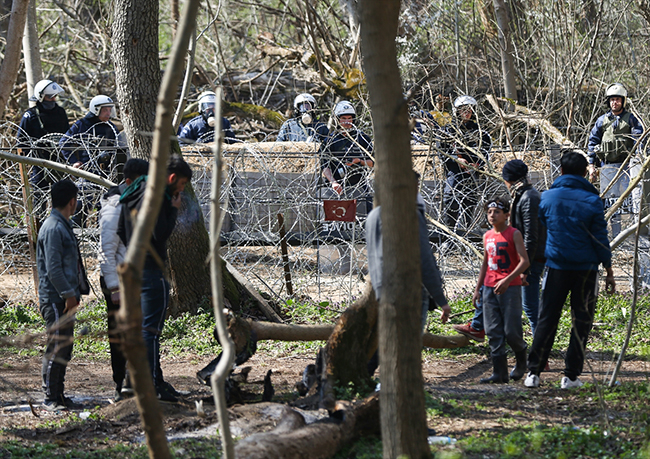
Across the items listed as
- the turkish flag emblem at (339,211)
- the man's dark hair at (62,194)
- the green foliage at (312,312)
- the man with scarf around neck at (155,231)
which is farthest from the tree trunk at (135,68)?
the man with scarf around neck at (155,231)

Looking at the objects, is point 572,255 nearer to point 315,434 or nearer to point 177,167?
point 315,434

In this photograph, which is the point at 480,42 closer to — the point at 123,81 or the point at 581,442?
the point at 123,81

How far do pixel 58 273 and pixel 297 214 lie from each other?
370cm

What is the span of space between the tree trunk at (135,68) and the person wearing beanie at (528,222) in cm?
391

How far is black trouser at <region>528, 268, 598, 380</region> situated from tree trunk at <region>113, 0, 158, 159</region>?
4470 millimetres

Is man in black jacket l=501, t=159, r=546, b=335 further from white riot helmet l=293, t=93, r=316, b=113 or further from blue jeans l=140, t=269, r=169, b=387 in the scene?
white riot helmet l=293, t=93, r=316, b=113

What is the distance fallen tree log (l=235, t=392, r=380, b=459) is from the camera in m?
3.65

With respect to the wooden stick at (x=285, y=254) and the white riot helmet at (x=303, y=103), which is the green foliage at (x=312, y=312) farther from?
the white riot helmet at (x=303, y=103)

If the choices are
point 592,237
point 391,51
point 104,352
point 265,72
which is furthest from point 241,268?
point 265,72

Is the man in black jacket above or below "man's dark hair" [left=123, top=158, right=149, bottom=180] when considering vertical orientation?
below

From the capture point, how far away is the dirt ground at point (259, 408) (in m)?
4.58

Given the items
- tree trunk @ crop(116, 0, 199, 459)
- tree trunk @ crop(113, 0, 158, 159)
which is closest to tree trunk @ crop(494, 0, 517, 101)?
tree trunk @ crop(113, 0, 158, 159)

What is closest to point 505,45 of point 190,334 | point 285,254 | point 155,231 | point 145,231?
point 285,254

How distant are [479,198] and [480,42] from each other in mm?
7335
